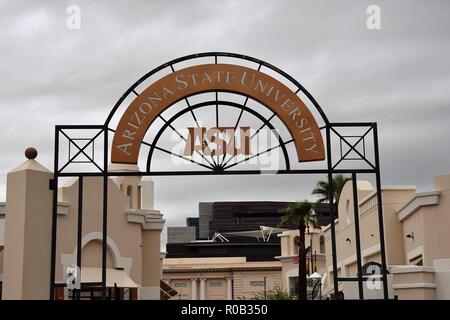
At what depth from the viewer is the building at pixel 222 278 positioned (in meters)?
63.0

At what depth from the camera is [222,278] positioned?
63.8m

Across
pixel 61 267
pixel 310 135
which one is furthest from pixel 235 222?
pixel 310 135

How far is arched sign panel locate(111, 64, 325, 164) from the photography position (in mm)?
17109

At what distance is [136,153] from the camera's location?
1709 cm

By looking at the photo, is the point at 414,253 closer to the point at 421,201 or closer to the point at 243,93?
the point at 421,201

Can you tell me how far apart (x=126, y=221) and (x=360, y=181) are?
1085 centimetres

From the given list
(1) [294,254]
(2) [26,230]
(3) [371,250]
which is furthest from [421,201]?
(1) [294,254]

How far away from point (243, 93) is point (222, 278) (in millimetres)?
48130

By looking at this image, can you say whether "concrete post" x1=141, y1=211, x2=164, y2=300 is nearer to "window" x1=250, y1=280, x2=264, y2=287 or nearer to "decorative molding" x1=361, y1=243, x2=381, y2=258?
"decorative molding" x1=361, y1=243, x2=381, y2=258
